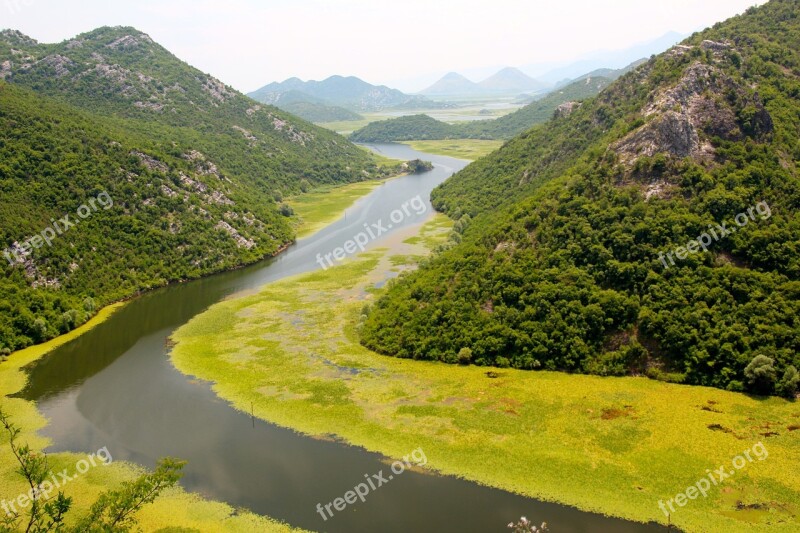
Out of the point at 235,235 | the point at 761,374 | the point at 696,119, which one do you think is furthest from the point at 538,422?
the point at 235,235

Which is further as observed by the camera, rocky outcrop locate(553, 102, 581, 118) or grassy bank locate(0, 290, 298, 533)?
rocky outcrop locate(553, 102, 581, 118)

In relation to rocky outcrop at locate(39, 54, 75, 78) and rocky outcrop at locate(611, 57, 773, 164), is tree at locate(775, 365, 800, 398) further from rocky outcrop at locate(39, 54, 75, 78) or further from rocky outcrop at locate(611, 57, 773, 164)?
rocky outcrop at locate(39, 54, 75, 78)

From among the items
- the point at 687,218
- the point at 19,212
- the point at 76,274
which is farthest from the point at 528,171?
the point at 19,212

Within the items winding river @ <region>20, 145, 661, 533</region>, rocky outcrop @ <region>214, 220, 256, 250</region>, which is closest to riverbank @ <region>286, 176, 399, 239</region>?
rocky outcrop @ <region>214, 220, 256, 250</region>

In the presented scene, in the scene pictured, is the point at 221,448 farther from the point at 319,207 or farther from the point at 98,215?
the point at 319,207

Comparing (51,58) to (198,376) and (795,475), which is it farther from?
(795,475)
